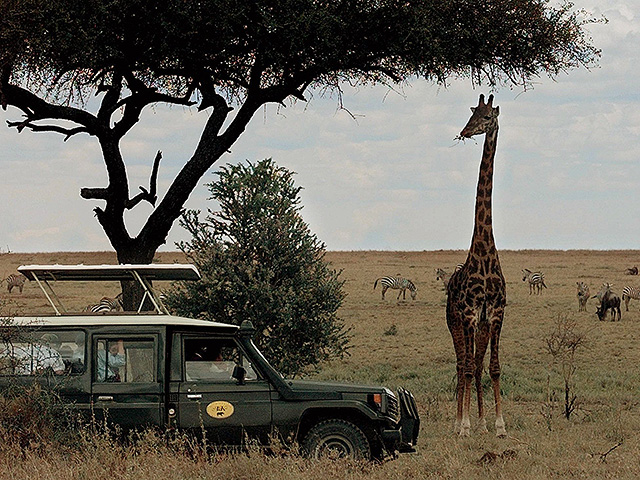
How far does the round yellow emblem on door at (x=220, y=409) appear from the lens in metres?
10.5

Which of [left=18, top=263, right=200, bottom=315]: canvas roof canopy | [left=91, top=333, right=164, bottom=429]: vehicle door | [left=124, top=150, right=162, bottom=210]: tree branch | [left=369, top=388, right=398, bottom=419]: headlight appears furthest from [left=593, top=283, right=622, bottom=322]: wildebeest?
[left=91, top=333, right=164, bottom=429]: vehicle door

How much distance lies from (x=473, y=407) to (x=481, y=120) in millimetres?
5261

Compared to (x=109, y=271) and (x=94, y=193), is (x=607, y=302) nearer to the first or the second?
(x=94, y=193)

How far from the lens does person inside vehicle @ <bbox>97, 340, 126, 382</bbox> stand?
10539mm

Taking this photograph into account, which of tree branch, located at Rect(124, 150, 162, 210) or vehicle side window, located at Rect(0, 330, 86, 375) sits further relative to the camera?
tree branch, located at Rect(124, 150, 162, 210)

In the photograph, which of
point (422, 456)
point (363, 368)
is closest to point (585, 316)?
point (363, 368)

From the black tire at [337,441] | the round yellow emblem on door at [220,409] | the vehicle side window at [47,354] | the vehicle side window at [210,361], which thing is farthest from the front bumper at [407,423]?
the vehicle side window at [47,354]

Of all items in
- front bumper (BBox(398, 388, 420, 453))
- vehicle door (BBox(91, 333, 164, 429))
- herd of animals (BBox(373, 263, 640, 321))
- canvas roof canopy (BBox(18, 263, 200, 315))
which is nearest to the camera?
vehicle door (BBox(91, 333, 164, 429))

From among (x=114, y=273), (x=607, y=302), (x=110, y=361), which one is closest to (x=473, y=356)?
(x=114, y=273)

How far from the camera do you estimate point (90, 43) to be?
18.4 metres

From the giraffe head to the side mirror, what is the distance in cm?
673

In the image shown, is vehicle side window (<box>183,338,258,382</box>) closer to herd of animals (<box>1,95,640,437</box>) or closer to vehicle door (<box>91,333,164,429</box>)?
vehicle door (<box>91,333,164,429</box>)

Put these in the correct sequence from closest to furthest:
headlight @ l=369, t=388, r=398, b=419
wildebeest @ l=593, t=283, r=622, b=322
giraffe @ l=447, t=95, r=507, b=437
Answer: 1. headlight @ l=369, t=388, r=398, b=419
2. giraffe @ l=447, t=95, r=507, b=437
3. wildebeest @ l=593, t=283, r=622, b=322

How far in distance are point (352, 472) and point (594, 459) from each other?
355 cm
